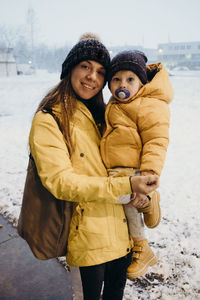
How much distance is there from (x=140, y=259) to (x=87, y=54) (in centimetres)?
156

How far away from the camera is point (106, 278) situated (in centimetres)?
188

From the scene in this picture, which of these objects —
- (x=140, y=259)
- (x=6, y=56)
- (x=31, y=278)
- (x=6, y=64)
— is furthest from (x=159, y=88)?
(x=6, y=56)

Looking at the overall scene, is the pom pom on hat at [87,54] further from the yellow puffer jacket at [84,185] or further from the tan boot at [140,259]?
the tan boot at [140,259]

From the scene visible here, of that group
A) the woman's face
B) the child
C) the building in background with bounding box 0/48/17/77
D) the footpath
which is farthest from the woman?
the building in background with bounding box 0/48/17/77

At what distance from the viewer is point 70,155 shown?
157 cm

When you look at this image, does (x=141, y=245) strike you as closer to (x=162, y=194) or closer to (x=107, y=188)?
(x=107, y=188)

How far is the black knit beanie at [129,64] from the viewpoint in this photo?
1.83m

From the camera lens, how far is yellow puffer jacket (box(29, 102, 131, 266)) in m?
1.44

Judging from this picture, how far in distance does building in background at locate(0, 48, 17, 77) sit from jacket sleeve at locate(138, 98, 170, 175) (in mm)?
42116

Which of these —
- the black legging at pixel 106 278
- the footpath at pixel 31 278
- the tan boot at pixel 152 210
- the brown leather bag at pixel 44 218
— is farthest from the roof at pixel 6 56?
the black legging at pixel 106 278

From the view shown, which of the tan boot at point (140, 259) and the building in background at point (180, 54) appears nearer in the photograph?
the tan boot at point (140, 259)

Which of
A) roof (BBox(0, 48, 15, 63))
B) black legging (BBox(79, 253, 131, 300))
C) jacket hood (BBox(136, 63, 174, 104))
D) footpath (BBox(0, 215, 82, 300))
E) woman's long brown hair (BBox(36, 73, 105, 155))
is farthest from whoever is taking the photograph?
roof (BBox(0, 48, 15, 63))

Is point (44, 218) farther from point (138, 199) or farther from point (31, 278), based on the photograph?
point (31, 278)

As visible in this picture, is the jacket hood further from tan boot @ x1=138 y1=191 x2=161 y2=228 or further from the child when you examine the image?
tan boot @ x1=138 y1=191 x2=161 y2=228
